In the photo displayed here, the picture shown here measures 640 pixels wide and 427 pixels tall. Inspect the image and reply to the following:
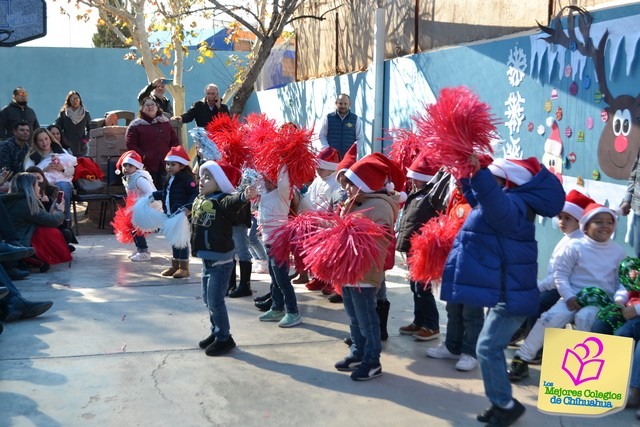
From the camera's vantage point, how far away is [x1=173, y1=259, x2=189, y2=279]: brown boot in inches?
292

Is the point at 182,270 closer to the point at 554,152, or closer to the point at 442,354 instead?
the point at 442,354

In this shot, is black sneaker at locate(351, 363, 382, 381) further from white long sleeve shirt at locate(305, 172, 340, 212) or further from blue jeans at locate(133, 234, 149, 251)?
blue jeans at locate(133, 234, 149, 251)

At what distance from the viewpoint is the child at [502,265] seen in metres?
3.73

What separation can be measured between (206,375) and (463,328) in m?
1.81

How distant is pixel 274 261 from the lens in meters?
5.55

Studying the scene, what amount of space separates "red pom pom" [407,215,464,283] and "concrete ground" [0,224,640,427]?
0.71 metres

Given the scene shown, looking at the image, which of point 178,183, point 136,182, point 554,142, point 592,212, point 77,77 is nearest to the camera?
point 592,212

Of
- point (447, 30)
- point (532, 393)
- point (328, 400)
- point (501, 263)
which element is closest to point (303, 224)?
point (328, 400)

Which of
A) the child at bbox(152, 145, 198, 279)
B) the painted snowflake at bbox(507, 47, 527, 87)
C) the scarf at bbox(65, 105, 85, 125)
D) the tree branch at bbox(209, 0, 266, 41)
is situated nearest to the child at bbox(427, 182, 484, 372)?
the painted snowflake at bbox(507, 47, 527, 87)

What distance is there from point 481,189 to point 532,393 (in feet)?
5.30

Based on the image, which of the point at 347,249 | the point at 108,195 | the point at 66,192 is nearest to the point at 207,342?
the point at 347,249

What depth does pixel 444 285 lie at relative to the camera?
3.98 m

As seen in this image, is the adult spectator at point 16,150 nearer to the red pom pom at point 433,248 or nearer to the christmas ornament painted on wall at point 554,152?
the red pom pom at point 433,248

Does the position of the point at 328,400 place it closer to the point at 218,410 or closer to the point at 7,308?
the point at 218,410
